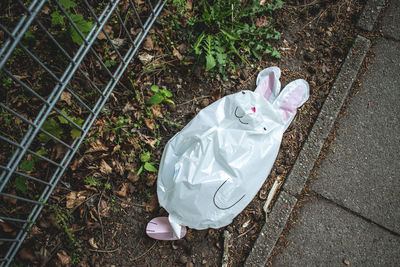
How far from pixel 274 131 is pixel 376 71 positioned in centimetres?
132

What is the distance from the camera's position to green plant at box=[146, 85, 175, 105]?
2.06 metres

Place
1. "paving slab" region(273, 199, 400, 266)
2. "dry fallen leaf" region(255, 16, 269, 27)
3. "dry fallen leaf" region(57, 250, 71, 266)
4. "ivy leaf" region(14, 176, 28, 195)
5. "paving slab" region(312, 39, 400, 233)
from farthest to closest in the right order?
"dry fallen leaf" region(255, 16, 269, 27) → "paving slab" region(312, 39, 400, 233) → "paving slab" region(273, 199, 400, 266) → "dry fallen leaf" region(57, 250, 71, 266) → "ivy leaf" region(14, 176, 28, 195)

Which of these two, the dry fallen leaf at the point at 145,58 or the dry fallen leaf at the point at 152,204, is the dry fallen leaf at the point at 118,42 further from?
the dry fallen leaf at the point at 152,204

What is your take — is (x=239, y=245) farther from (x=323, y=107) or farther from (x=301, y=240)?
(x=323, y=107)

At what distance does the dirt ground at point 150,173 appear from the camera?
1.85 m

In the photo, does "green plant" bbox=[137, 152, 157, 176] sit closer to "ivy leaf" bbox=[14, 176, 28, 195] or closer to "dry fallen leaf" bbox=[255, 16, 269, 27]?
"ivy leaf" bbox=[14, 176, 28, 195]

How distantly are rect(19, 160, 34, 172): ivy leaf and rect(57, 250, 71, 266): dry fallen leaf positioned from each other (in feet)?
2.05

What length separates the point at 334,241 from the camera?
204 cm

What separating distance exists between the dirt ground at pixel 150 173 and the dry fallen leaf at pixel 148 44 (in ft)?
0.09

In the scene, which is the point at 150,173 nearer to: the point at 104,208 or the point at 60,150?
the point at 104,208

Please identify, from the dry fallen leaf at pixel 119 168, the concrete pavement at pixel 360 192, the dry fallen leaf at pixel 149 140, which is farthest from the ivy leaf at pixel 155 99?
the concrete pavement at pixel 360 192

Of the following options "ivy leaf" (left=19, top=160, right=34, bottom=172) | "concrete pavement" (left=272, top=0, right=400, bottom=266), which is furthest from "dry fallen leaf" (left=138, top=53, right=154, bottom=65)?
"concrete pavement" (left=272, top=0, right=400, bottom=266)

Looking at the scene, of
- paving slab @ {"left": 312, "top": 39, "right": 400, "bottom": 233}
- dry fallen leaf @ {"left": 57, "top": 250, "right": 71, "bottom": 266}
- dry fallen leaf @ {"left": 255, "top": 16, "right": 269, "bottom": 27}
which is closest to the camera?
dry fallen leaf @ {"left": 57, "top": 250, "right": 71, "bottom": 266}

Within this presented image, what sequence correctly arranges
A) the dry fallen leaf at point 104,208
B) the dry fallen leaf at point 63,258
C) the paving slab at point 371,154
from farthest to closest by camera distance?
the paving slab at point 371,154, the dry fallen leaf at point 104,208, the dry fallen leaf at point 63,258
